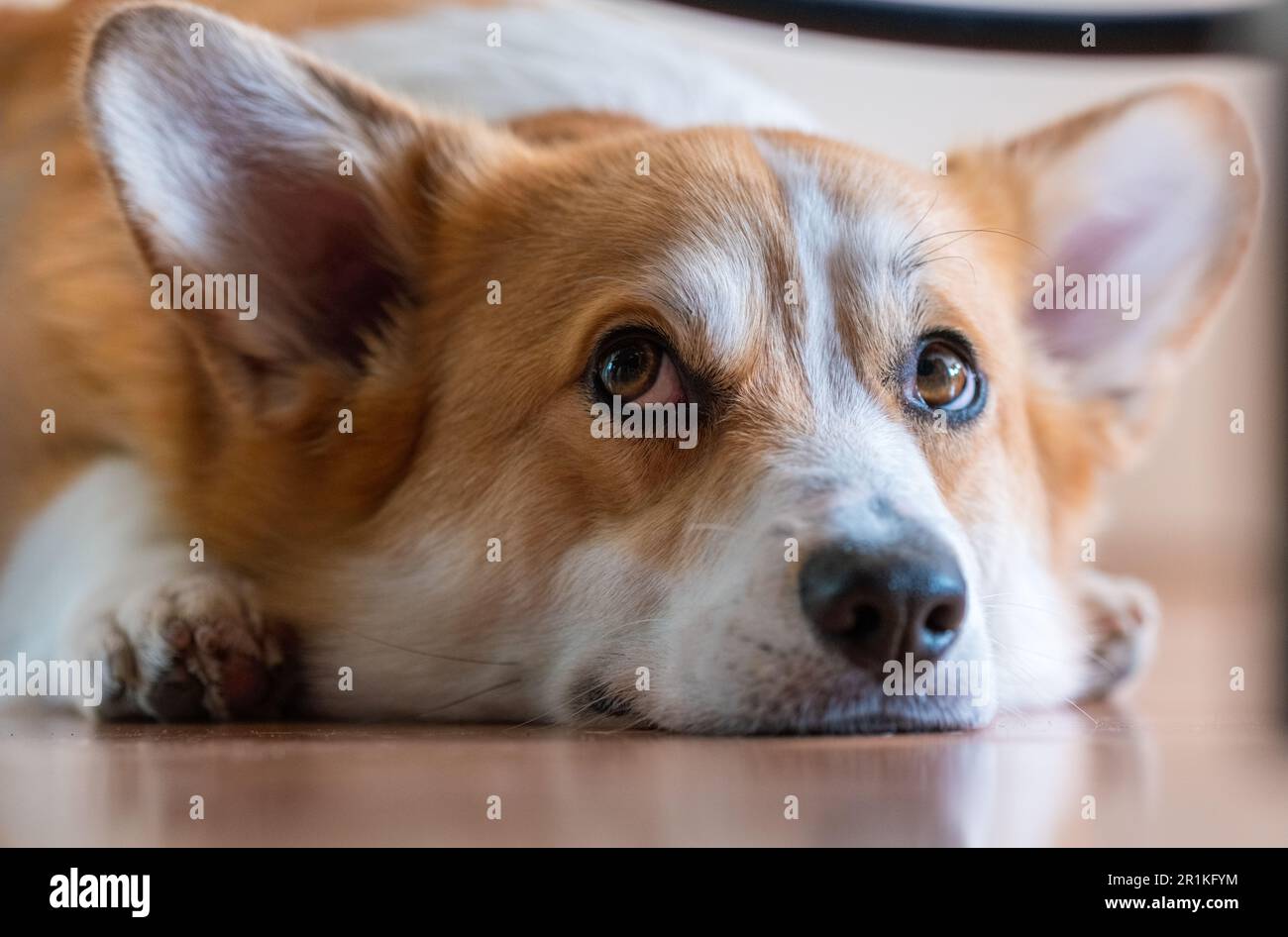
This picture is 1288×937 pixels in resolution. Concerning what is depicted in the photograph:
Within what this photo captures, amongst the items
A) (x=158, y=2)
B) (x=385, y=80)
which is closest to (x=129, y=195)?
(x=158, y=2)

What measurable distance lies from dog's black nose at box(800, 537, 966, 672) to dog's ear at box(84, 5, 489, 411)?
30.2 inches

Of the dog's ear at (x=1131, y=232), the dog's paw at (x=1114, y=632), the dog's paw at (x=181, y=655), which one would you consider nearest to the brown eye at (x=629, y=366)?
the dog's paw at (x=181, y=655)

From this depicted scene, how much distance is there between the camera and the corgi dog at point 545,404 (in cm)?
143

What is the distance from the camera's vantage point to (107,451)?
2016 millimetres

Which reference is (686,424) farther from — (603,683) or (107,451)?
(107,451)

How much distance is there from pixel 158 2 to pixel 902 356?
94cm

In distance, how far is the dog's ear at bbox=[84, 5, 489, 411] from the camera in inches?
65.3

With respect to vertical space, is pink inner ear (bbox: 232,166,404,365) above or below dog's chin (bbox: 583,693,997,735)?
above

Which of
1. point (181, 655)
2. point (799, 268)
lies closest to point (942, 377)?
point (799, 268)

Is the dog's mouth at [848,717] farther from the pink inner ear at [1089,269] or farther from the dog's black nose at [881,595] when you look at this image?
the pink inner ear at [1089,269]

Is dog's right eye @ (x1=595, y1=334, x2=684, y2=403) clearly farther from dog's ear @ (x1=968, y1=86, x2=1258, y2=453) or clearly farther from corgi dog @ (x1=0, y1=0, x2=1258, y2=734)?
dog's ear @ (x1=968, y1=86, x2=1258, y2=453)

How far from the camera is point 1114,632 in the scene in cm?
214

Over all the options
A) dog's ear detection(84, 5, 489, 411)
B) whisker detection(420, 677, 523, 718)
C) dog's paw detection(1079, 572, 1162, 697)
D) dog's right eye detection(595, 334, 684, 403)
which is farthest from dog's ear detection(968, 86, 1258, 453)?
whisker detection(420, 677, 523, 718)

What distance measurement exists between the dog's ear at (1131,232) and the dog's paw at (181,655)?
3.96 ft
